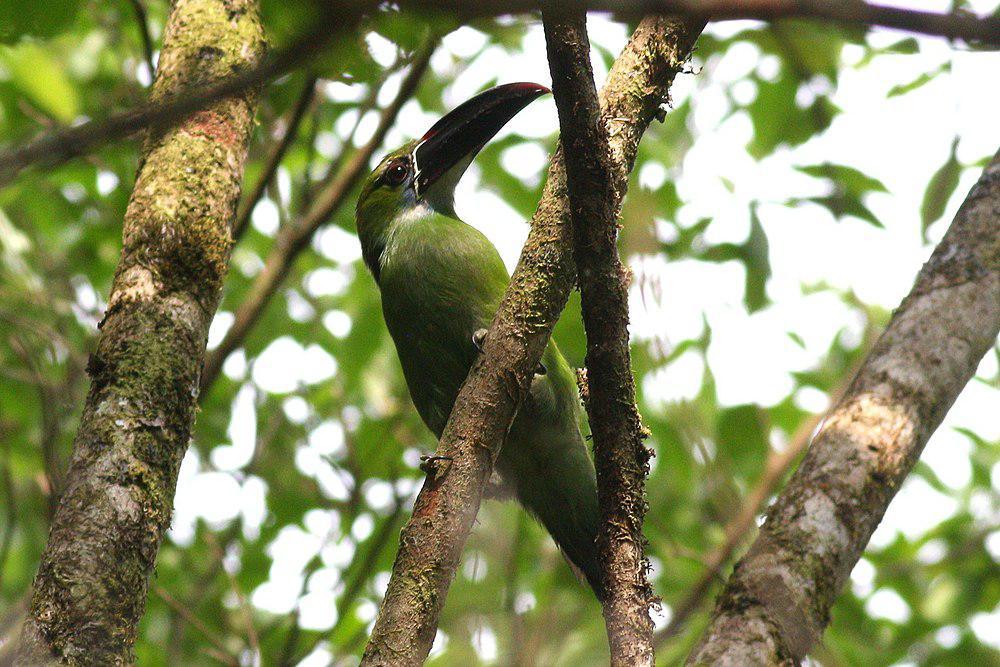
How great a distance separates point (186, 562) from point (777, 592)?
323cm

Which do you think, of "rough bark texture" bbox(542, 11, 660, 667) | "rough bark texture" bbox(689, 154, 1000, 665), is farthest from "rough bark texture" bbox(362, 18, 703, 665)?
"rough bark texture" bbox(689, 154, 1000, 665)

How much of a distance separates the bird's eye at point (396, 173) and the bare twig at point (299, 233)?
0.27 m

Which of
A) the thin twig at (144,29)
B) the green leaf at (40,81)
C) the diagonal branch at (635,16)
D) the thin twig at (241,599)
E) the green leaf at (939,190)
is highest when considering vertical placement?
the green leaf at (40,81)

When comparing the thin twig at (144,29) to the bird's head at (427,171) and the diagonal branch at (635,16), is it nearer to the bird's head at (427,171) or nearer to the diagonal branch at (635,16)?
the bird's head at (427,171)

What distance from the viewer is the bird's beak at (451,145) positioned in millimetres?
3867

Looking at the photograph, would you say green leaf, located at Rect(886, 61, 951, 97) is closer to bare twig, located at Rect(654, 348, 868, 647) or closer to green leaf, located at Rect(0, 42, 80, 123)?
bare twig, located at Rect(654, 348, 868, 647)

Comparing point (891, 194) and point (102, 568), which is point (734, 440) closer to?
point (891, 194)

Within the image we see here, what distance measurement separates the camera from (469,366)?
11.6 feet

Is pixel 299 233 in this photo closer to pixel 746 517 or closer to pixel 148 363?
A: pixel 148 363

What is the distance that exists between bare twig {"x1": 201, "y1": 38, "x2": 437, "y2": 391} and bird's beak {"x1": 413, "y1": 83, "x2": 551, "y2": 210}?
303mm

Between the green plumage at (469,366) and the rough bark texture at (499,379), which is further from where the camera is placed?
the green plumage at (469,366)

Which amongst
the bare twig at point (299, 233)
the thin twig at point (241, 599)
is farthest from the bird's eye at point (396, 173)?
the thin twig at point (241, 599)

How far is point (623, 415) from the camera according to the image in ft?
8.11

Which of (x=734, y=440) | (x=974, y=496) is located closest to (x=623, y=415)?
(x=734, y=440)
